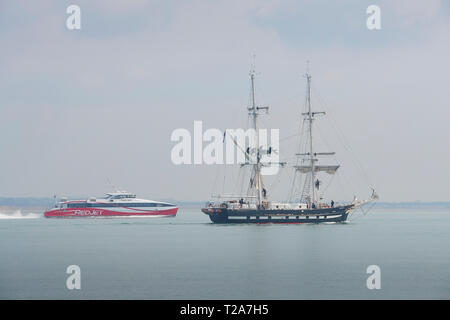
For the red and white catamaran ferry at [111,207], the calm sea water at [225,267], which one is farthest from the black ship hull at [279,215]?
the red and white catamaran ferry at [111,207]

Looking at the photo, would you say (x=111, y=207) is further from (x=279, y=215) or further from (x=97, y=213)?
(x=279, y=215)

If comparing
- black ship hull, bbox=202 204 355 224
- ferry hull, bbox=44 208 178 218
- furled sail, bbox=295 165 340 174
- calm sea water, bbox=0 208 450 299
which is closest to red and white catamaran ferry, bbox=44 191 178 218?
ferry hull, bbox=44 208 178 218

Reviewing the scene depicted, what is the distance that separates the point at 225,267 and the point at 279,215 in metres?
49.9

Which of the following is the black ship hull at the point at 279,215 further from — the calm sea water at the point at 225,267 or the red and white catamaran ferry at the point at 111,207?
the red and white catamaran ferry at the point at 111,207

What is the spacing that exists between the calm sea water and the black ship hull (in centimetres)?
1851

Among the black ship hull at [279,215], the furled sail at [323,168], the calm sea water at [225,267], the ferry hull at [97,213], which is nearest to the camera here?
the calm sea water at [225,267]

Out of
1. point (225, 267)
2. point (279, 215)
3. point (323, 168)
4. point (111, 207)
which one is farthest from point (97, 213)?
point (225, 267)

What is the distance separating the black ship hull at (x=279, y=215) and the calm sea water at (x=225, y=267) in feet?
60.7

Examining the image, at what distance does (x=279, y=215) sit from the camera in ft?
336

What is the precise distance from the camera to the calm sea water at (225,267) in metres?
41.2
